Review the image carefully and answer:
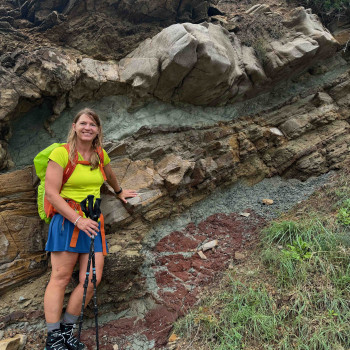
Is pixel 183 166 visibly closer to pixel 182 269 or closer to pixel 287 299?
pixel 182 269

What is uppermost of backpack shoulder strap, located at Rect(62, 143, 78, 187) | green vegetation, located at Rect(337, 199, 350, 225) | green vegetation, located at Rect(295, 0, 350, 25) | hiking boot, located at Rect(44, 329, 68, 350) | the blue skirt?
green vegetation, located at Rect(295, 0, 350, 25)

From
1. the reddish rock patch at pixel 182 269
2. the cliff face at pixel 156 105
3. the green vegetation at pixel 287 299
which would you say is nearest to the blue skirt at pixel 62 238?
the cliff face at pixel 156 105

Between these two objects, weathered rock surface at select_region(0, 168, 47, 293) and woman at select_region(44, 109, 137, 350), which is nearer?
woman at select_region(44, 109, 137, 350)

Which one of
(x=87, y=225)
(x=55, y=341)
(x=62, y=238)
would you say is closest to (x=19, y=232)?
(x=62, y=238)

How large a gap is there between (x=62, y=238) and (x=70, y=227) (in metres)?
0.15

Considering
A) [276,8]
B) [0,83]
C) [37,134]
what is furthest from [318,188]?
[0,83]

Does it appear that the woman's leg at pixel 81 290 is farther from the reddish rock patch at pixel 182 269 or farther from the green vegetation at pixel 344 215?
the green vegetation at pixel 344 215

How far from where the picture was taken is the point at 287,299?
3.59 metres

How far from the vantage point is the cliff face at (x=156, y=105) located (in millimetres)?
4164

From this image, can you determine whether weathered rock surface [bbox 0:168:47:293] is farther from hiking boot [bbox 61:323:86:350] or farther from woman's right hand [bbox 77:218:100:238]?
woman's right hand [bbox 77:218:100:238]

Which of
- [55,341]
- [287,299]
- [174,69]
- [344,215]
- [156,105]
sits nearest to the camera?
[55,341]

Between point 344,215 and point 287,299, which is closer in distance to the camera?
point 287,299

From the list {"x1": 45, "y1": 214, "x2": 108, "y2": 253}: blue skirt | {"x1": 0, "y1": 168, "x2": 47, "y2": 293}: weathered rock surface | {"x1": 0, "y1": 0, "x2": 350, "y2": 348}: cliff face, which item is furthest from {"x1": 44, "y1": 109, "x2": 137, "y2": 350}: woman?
{"x1": 0, "y1": 168, "x2": 47, "y2": 293}: weathered rock surface

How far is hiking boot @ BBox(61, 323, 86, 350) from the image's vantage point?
3092 millimetres
